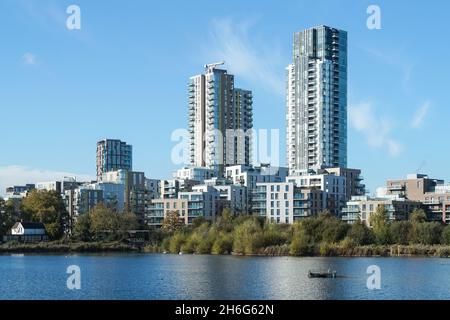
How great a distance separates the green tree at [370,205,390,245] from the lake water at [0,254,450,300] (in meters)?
14.2

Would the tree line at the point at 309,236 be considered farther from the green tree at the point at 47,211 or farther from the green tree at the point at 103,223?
the green tree at the point at 47,211

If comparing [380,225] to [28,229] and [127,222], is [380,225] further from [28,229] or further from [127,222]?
[28,229]

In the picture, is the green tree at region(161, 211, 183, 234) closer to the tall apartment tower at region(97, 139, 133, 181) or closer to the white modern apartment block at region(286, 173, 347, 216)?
the white modern apartment block at region(286, 173, 347, 216)

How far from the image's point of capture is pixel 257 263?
170 feet

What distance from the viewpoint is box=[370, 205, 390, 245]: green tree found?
6588 centimetres

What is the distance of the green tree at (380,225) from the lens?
65875 mm

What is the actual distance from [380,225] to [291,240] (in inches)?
343

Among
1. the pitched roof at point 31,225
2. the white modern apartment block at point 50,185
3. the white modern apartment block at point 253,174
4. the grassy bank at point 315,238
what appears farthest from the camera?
the white modern apartment block at point 50,185

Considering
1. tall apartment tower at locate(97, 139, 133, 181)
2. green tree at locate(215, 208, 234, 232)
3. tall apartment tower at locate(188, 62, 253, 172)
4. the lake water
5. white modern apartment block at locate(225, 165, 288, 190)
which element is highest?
tall apartment tower at locate(188, 62, 253, 172)

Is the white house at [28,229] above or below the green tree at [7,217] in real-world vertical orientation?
below

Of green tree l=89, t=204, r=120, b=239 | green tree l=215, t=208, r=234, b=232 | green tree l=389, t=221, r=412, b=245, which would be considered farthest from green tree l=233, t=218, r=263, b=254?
green tree l=89, t=204, r=120, b=239


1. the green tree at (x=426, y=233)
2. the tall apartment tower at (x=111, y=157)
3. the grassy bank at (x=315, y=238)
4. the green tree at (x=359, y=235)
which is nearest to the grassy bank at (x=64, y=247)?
the grassy bank at (x=315, y=238)

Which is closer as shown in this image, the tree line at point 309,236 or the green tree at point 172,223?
the tree line at point 309,236
